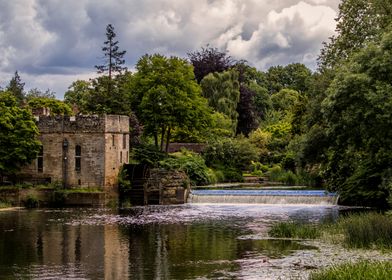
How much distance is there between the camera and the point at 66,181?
180 feet

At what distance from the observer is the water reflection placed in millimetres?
24641

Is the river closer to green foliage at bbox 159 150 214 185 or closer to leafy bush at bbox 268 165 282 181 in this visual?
green foliage at bbox 159 150 214 185

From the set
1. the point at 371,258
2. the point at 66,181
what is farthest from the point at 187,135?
the point at 371,258

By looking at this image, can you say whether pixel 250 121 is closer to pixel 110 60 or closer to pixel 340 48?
pixel 110 60

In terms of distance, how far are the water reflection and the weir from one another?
2.83 meters

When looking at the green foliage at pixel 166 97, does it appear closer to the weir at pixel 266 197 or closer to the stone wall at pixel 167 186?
the stone wall at pixel 167 186

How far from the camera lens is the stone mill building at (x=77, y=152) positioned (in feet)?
180

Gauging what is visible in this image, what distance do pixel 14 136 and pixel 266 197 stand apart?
58.1 ft

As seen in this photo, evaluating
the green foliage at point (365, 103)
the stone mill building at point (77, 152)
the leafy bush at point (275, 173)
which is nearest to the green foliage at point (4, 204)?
the stone mill building at point (77, 152)

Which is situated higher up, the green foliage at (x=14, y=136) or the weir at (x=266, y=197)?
the green foliage at (x=14, y=136)

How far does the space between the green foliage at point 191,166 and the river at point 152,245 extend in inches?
478

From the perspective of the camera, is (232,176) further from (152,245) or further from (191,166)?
(152,245)

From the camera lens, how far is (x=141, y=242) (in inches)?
1249

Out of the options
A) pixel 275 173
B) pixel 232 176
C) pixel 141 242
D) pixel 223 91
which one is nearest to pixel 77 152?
pixel 232 176
